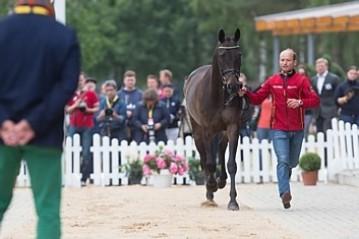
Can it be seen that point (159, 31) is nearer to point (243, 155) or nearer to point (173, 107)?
point (173, 107)

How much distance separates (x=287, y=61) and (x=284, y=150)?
1182 millimetres

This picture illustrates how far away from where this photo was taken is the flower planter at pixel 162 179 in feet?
67.2

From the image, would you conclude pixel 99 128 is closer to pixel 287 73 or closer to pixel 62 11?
pixel 62 11

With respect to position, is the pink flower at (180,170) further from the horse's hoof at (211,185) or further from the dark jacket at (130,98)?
the horse's hoof at (211,185)

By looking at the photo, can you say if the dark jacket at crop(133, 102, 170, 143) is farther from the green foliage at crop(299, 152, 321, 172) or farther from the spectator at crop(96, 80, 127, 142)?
the green foliage at crop(299, 152, 321, 172)

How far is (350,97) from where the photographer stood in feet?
72.1

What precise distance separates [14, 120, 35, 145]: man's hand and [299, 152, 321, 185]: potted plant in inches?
529

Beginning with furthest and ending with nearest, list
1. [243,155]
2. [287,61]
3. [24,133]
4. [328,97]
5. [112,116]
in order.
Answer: [328,97] → [112,116] → [243,155] → [287,61] → [24,133]

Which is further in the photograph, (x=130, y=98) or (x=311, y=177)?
(x=130, y=98)

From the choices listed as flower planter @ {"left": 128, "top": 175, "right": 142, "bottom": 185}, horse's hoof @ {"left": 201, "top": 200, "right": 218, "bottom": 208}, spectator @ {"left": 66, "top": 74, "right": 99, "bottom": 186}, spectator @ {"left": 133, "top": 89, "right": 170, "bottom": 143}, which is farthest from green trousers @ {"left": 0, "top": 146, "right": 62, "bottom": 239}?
spectator @ {"left": 133, "top": 89, "right": 170, "bottom": 143}

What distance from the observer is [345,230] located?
1221cm

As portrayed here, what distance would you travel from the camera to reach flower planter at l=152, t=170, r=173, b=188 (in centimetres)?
2048

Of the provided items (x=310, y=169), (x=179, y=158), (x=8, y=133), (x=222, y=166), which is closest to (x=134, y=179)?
(x=179, y=158)

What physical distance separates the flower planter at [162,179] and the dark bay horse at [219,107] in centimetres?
349
